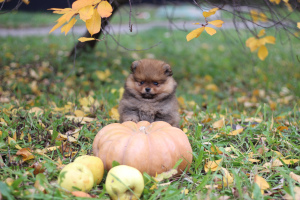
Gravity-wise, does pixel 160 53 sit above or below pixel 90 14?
below

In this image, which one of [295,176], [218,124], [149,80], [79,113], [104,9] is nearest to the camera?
[295,176]

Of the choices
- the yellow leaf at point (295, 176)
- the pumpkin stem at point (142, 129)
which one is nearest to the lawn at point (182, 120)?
the yellow leaf at point (295, 176)

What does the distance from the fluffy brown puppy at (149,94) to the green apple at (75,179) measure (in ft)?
4.02

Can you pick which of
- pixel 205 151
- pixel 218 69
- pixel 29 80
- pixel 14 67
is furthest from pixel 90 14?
pixel 218 69

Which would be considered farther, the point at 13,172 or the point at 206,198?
the point at 13,172

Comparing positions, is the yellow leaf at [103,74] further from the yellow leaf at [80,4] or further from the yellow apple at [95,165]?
the yellow apple at [95,165]

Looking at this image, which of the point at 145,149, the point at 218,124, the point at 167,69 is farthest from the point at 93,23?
the point at 218,124

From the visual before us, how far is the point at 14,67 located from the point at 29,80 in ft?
2.21

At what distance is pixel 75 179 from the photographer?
2197mm

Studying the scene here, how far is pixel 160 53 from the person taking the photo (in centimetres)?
889

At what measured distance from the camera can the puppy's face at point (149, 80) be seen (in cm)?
333

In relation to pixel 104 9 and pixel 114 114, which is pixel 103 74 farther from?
pixel 104 9

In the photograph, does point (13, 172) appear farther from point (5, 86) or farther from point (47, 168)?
point (5, 86)

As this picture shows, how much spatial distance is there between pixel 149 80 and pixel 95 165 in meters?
1.28
